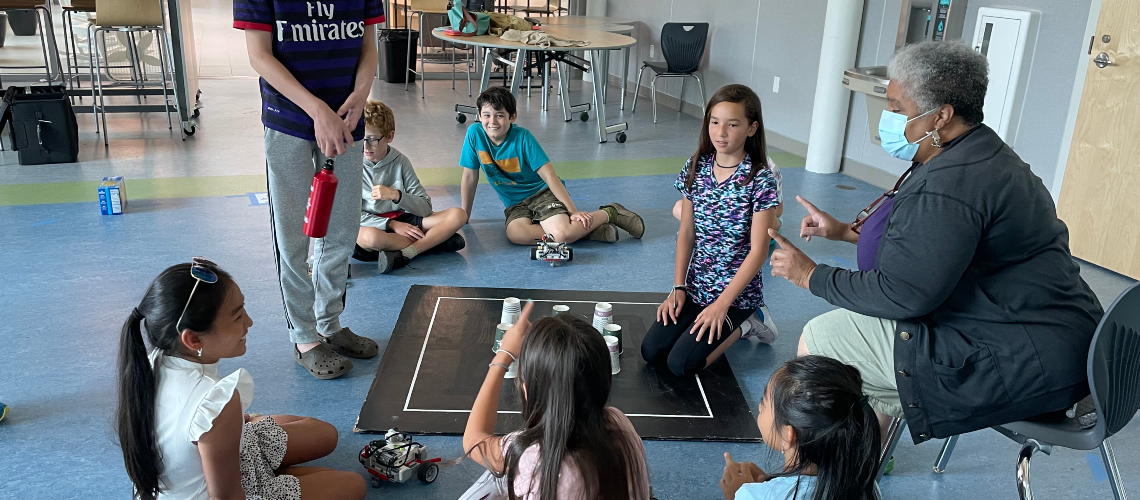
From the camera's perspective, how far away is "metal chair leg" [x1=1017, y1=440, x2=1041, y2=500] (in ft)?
6.17

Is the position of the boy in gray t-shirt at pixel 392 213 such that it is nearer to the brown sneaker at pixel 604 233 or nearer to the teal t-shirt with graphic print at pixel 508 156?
the teal t-shirt with graphic print at pixel 508 156

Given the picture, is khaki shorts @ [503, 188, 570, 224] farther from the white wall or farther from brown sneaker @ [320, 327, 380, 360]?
the white wall

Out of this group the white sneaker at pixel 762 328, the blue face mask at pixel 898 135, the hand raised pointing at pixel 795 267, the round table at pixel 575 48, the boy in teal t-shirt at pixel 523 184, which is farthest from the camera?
the round table at pixel 575 48

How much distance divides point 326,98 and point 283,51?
0.20 metres

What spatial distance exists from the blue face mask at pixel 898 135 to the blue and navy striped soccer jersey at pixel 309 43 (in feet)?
4.80

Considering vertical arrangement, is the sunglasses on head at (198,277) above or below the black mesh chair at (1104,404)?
above

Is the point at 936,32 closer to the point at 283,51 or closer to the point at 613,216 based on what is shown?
the point at 613,216

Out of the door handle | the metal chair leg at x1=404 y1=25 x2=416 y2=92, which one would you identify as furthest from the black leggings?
the metal chair leg at x1=404 y1=25 x2=416 y2=92

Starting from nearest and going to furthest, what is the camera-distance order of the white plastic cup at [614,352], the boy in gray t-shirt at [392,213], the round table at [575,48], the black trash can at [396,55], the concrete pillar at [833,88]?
the white plastic cup at [614,352] → the boy in gray t-shirt at [392,213] → the concrete pillar at [833,88] → the round table at [575,48] → the black trash can at [396,55]

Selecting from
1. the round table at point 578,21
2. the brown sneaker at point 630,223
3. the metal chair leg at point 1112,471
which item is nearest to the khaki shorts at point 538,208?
the brown sneaker at point 630,223

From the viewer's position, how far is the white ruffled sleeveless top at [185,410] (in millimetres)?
1732

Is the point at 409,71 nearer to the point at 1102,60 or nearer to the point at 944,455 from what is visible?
the point at 1102,60

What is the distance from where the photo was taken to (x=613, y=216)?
4375mm

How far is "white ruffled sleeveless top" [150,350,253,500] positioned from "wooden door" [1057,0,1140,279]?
13.1 feet
